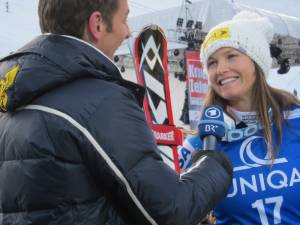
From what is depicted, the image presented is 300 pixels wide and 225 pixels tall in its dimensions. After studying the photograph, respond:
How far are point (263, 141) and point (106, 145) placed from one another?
74 cm

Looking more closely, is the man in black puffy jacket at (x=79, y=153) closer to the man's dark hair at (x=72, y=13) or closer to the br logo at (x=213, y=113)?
the man's dark hair at (x=72, y=13)

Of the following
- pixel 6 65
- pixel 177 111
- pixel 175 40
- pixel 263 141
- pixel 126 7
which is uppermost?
pixel 126 7

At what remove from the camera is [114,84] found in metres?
0.91

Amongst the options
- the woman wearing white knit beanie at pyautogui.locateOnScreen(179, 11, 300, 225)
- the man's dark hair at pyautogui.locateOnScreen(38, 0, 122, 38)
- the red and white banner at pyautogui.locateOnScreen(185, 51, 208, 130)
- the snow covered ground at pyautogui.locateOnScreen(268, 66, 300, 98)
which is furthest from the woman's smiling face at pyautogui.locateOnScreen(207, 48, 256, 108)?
the snow covered ground at pyautogui.locateOnScreen(268, 66, 300, 98)

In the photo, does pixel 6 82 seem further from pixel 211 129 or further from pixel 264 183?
pixel 264 183

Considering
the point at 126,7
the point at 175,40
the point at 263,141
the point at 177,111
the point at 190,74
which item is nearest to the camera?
the point at 126,7

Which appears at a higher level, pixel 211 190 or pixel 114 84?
pixel 114 84

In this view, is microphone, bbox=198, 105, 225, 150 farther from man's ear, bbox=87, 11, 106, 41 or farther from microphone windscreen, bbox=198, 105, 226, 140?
man's ear, bbox=87, 11, 106, 41

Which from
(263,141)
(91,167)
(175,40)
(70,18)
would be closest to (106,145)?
(91,167)

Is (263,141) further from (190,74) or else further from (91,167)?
(190,74)

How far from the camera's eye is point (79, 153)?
0.85m

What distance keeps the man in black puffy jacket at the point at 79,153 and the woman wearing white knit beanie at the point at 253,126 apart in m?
0.46

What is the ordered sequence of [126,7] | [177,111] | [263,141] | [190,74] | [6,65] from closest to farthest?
1. [6,65]
2. [126,7]
3. [263,141]
4. [190,74]
5. [177,111]

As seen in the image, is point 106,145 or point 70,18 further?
point 70,18
